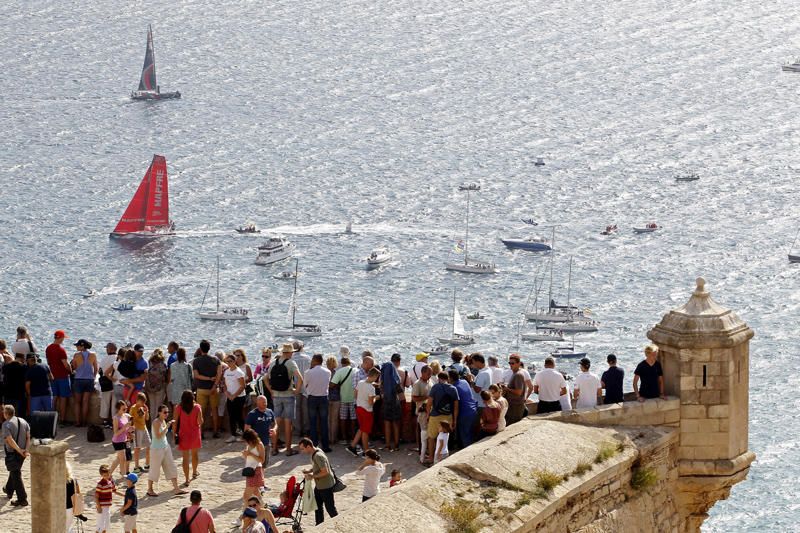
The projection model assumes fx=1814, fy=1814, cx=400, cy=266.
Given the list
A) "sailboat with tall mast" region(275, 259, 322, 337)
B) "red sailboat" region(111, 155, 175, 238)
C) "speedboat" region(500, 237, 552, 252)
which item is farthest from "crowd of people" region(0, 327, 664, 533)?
"red sailboat" region(111, 155, 175, 238)

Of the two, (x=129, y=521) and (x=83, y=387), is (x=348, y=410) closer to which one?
(x=83, y=387)

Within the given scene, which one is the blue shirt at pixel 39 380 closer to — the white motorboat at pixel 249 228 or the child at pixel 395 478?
the child at pixel 395 478

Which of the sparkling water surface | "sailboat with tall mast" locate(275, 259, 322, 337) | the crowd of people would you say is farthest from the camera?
the sparkling water surface

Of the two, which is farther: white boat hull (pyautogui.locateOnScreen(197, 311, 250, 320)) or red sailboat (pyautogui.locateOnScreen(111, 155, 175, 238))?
red sailboat (pyautogui.locateOnScreen(111, 155, 175, 238))

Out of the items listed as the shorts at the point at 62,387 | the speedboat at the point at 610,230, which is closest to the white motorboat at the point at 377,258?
the speedboat at the point at 610,230

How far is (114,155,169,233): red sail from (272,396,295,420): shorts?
13051 centimetres

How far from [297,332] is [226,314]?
781 cm

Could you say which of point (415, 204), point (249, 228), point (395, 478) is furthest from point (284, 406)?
point (415, 204)

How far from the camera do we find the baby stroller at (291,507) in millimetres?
20750

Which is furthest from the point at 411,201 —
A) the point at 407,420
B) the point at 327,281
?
the point at 407,420

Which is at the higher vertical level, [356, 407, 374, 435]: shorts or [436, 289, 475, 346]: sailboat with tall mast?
[356, 407, 374, 435]: shorts

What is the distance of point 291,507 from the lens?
2080cm

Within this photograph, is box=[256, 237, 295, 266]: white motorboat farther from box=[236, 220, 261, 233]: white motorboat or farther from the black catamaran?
the black catamaran

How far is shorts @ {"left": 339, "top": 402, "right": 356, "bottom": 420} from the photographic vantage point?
23859 millimetres
